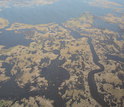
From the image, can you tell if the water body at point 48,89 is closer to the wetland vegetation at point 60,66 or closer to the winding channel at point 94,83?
the wetland vegetation at point 60,66

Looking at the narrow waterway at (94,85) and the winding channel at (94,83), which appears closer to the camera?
the narrow waterway at (94,85)

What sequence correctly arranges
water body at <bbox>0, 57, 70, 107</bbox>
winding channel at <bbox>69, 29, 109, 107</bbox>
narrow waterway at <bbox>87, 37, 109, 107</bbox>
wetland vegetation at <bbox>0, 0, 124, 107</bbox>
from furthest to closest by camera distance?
wetland vegetation at <bbox>0, 0, 124, 107</bbox>
water body at <bbox>0, 57, 70, 107</bbox>
winding channel at <bbox>69, 29, 109, 107</bbox>
narrow waterway at <bbox>87, 37, 109, 107</bbox>

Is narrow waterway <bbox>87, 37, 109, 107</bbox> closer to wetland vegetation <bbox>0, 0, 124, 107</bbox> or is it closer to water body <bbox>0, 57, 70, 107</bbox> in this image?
wetland vegetation <bbox>0, 0, 124, 107</bbox>

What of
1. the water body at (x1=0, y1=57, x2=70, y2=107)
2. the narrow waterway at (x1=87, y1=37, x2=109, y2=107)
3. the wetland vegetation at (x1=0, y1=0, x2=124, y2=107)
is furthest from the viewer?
the wetland vegetation at (x1=0, y1=0, x2=124, y2=107)

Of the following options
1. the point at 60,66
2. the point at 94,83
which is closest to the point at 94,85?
the point at 94,83

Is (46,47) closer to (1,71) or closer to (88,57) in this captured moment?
(88,57)

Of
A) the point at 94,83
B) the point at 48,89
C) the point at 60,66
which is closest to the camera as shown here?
the point at 48,89

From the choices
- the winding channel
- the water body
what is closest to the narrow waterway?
the winding channel

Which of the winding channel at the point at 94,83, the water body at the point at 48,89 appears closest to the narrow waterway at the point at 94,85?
the winding channel at the point at 94,83

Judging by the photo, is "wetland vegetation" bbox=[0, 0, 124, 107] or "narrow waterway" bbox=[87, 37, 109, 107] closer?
"narrow waterway" bbox=[87, 37, 109, 107]

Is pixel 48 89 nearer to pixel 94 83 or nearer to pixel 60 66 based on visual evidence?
pixel 60 66

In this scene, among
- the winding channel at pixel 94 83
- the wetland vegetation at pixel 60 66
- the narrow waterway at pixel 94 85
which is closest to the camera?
the narrow waterway at pixel 94 85
